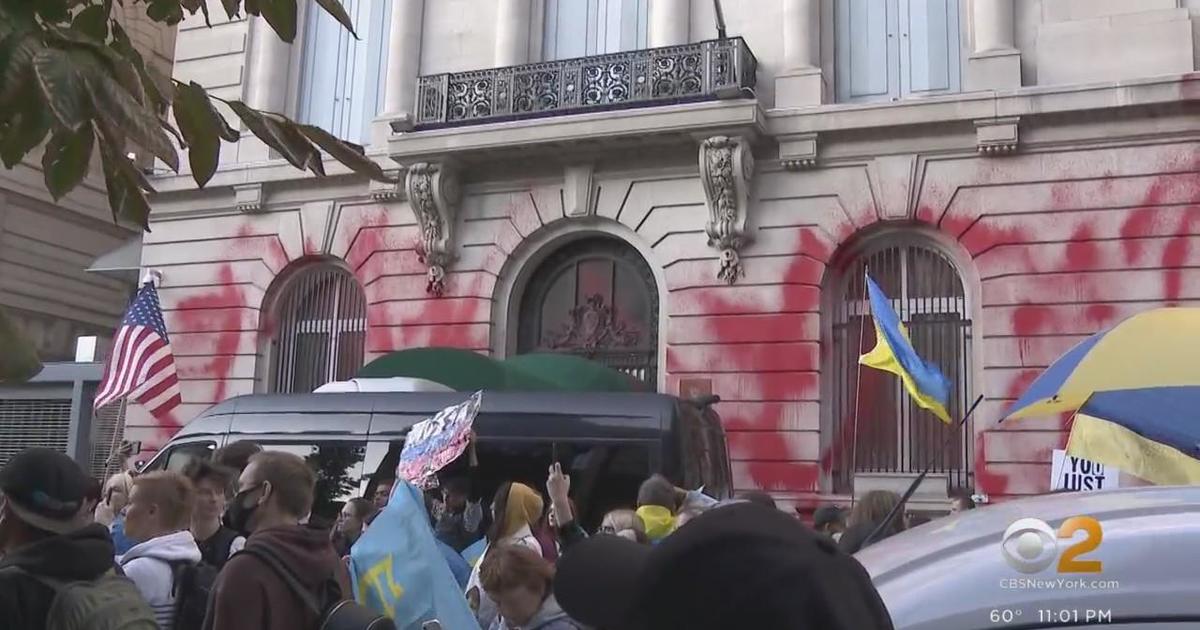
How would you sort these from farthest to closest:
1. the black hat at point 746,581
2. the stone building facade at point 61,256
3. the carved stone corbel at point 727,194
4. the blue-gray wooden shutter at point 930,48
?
the stone building facade at point 61,256
the blue-gray wooden shutter at point 930,48
the carved stone corbel at point 727,194
the black hat at point 746,581

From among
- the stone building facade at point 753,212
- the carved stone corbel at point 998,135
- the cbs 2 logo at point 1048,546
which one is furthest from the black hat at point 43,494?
the carved stone corbel at point 998,135

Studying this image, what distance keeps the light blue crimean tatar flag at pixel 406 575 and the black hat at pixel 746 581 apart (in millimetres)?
3192

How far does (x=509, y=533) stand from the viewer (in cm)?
573

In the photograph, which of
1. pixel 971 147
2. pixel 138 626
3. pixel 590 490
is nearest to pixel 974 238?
pixel 971 147

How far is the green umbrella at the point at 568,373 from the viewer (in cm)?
1274

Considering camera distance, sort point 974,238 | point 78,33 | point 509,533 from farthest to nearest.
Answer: point 974,238 < point 509,533 < point 78,33

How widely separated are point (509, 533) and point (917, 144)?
9875 mm

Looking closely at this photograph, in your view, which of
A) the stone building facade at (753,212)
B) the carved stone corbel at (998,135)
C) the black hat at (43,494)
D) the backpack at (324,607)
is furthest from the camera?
the carved stone corbel at (998,135)

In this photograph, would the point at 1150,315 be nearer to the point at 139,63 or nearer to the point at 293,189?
the point at 139,63

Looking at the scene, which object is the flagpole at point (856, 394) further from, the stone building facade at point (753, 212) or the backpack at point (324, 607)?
the backpack at point (324, 607)

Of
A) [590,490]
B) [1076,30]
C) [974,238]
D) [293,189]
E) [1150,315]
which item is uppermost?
[1076,30]

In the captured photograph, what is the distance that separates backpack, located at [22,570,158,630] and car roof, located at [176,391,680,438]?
7.09 metres

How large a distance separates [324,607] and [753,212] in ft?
38.1

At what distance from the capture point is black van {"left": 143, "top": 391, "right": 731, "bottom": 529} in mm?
9930
